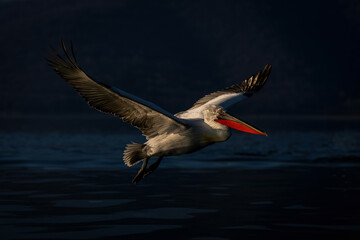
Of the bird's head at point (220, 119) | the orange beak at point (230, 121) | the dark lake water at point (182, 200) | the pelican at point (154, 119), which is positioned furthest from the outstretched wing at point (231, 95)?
the dark lake water at point (182, 200)

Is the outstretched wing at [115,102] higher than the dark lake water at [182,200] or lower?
higher

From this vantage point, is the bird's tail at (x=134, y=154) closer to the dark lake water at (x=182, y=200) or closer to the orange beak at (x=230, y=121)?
the dark lake water at (x=182, y=200)

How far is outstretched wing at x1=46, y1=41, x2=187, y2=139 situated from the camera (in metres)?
9.69

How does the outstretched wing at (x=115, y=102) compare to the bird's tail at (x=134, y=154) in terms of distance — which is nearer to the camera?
the outstretched wing at (x=115, y=102)

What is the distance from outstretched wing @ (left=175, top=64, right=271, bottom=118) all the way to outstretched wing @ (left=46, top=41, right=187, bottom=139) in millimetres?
1087

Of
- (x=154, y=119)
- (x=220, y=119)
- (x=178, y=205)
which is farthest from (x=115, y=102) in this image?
(x=178, y=205)

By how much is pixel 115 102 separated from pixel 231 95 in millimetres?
3287

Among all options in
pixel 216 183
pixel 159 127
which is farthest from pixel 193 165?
pixel 159 127

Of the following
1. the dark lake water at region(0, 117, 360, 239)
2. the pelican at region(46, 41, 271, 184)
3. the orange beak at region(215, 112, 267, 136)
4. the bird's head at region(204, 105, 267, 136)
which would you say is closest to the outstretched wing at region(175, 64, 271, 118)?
the pelican at region(46, 41, 271, 184)

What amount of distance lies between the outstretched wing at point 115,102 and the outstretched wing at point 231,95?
109cm

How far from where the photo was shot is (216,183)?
16.0 m

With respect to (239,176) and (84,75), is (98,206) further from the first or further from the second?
(239,176)

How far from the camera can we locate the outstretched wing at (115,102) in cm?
969

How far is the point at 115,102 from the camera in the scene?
33.3 ft
